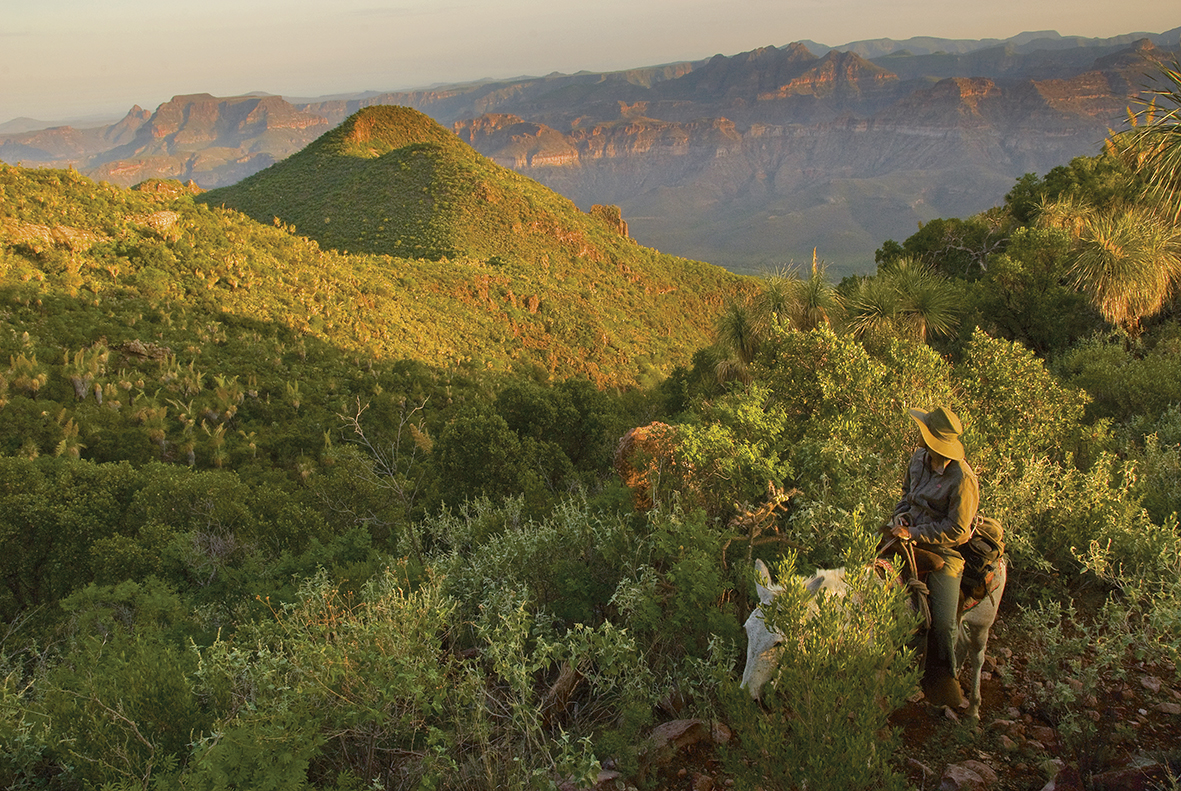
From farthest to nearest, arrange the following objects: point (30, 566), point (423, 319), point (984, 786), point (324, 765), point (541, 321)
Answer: point (541, 321), point (423, 319), point (30, 566), point (324, 765), point (984, 786)

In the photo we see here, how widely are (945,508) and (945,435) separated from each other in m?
0.52

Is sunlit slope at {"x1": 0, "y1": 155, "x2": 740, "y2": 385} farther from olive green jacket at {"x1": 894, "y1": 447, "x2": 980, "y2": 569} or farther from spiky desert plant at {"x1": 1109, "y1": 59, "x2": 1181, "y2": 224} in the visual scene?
spiky desert plant at {"x1": 1109, "y1": 59, "x2": 1181, "y2": 224}

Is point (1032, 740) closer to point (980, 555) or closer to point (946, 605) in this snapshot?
point (946, 605)

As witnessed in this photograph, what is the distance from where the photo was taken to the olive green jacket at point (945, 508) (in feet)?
13.6

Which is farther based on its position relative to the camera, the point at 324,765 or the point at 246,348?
the point at 246,348

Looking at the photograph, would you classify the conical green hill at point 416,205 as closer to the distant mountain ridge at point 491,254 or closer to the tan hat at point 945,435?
the distant mountain ridge at point 491,254

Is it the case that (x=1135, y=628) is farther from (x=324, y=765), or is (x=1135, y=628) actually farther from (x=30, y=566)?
(x=30, y=566)

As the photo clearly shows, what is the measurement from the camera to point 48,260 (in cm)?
2259

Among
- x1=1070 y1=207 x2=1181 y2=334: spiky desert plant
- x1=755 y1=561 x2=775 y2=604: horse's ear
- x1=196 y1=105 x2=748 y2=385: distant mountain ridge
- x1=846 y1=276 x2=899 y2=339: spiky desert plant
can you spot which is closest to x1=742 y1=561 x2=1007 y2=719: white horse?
x1=755 y1=561 x2=775 y2=604: horse's ear

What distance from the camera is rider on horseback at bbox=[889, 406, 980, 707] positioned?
163 inches

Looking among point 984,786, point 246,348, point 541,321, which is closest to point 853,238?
point 541,321

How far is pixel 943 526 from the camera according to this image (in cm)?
417

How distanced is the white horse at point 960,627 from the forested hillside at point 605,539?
8.8 inches

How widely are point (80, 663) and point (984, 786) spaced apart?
681 cm
